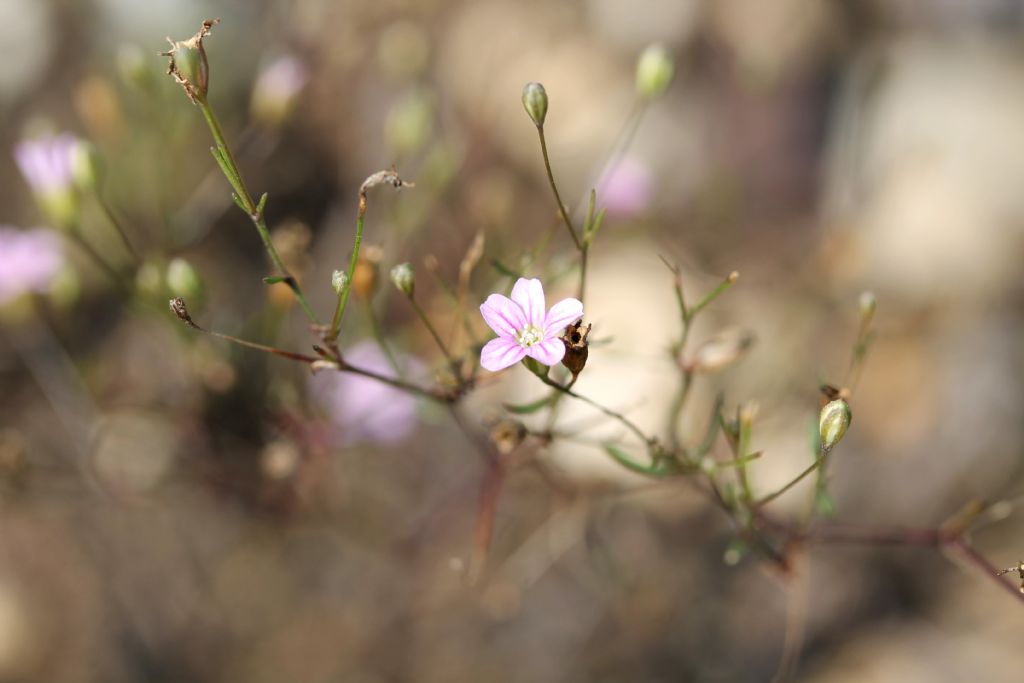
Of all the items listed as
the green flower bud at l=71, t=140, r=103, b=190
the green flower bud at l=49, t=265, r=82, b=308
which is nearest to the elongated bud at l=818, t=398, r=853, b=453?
the green flower bud at l=71, t=140, r=103, b=190

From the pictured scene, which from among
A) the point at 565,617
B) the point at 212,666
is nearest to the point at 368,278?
the point at 565,617

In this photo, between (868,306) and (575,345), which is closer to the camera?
(575,345)

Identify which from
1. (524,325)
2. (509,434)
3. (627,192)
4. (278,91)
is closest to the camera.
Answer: (524,325)

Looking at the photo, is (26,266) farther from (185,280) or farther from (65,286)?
(185,280)

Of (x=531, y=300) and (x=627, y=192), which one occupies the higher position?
(x=627, y=192)

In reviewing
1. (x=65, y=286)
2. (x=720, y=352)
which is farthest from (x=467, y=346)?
(x=65, y=286)

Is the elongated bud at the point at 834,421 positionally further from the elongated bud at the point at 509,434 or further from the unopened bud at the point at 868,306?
the elongated bud at the point at 509,434
